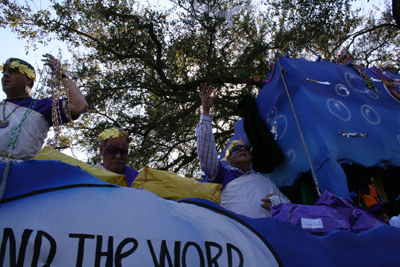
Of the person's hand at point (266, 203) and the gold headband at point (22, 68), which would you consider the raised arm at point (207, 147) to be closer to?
the person's hand at point (266, 203)

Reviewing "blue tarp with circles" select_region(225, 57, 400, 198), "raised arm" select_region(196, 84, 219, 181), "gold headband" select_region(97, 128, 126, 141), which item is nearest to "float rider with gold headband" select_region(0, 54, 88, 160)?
"gold headband" select_region(97, 128, 126, 141)

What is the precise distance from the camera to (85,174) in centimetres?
143

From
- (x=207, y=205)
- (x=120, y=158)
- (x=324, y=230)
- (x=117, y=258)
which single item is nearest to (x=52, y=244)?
(x=117, y=258)

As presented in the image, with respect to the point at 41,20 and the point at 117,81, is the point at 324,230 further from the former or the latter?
the point at 41,20

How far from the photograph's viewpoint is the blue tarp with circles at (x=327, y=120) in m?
2.71

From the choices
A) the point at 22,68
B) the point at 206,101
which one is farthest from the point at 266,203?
the point at 22,68

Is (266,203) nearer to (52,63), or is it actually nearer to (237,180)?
(237,180)

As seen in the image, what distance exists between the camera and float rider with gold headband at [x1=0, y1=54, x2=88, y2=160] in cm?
188

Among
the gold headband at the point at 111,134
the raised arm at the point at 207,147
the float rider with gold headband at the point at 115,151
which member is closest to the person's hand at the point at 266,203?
the raised arm at the point at 207,147

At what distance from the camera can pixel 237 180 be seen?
2689 millimetres

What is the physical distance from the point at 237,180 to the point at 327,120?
1029mm

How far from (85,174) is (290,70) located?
245cm

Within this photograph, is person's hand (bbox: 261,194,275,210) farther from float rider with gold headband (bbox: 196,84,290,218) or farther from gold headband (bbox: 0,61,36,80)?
gold headband (bbox: 0,61,36,80)

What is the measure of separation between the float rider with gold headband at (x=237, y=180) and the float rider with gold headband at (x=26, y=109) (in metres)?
1.05
